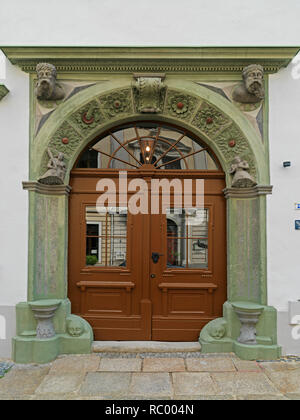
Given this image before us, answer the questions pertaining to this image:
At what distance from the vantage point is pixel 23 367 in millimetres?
3990

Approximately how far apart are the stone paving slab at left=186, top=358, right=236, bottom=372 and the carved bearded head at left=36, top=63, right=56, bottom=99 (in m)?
4.15

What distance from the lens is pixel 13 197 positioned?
4348 millimetres

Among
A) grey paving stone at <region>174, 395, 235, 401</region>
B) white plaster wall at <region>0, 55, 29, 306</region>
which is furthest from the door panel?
white plaster wall at <region>0, 55, 29, 306</region>

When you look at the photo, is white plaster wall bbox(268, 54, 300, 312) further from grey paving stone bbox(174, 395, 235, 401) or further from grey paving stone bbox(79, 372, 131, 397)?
grey paving stone bbox(79, 372, 131, 397)

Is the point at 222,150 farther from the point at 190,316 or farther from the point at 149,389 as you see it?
the point at 149,389

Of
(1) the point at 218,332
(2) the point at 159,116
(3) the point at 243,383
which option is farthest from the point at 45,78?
(3) the point at 243,383

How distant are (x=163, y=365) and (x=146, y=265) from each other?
1356 millimetres

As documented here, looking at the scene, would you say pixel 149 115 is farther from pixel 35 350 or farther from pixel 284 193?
pixel 35 350

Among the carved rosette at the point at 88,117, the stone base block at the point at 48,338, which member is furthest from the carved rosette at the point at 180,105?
the stone base block at the point at 48,338

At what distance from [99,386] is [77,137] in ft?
10.7

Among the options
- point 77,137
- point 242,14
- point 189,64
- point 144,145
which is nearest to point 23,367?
point 77,137
